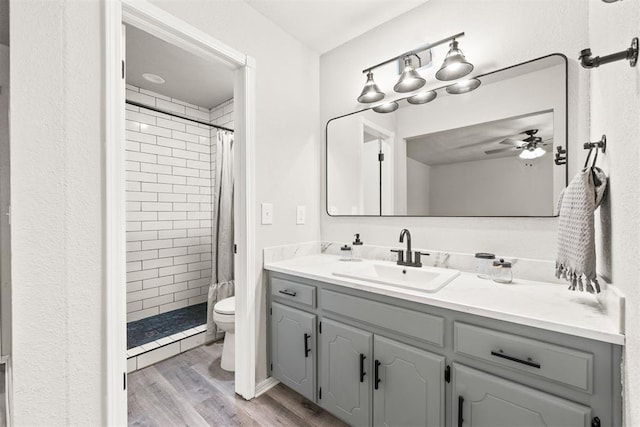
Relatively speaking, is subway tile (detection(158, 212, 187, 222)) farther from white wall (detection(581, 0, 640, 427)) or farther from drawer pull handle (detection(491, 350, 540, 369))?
white wall (detection(581, 0, 640, 427))

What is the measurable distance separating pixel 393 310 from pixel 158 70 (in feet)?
9.21

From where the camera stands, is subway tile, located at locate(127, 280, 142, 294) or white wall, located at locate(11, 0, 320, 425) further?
subway tile, located at locate(127, 280, 142, 294)

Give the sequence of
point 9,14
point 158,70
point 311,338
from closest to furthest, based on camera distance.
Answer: point 9,14
point 311,338
point 158,70

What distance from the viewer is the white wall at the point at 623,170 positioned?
27.2 inches

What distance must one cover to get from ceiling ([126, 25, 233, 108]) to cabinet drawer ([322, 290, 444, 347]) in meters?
1.70

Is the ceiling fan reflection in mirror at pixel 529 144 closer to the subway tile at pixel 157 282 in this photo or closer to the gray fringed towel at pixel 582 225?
the gray fringed towel at pixel 582 225

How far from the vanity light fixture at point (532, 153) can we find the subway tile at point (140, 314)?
3.48 metres

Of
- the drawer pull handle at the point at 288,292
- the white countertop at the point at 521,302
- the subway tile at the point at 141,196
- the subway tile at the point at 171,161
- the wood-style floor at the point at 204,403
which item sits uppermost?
the subway tile at the point at 171,161

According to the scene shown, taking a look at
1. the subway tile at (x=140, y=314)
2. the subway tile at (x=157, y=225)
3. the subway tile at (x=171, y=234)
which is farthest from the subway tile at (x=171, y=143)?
the subway tile at (x=140, y=314)

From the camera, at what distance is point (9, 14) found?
951 millimetres

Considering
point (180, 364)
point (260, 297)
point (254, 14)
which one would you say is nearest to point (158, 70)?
point (254, 14)

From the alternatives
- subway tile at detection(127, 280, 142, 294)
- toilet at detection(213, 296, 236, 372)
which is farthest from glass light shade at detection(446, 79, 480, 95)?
subway tile at detection(127, 280, 142, 294)

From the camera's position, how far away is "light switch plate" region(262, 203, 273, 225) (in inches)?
74.3

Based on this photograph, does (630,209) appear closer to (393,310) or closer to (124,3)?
(393,310)
